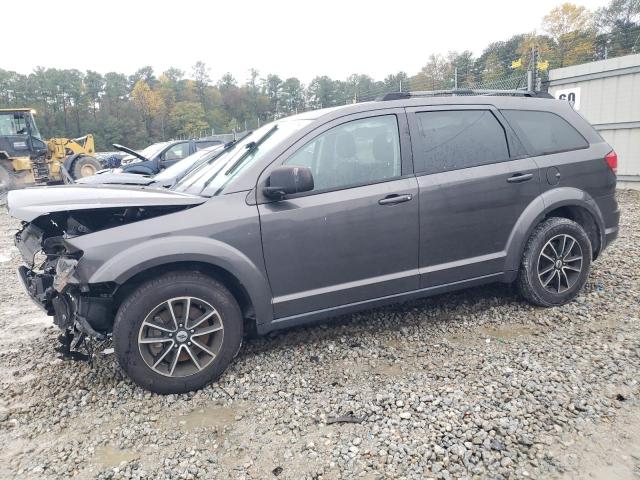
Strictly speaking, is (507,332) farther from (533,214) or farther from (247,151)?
(247,151)

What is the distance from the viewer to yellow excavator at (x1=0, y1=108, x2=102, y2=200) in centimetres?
1600

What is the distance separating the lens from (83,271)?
9.18 feet

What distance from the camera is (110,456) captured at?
97.6 inches

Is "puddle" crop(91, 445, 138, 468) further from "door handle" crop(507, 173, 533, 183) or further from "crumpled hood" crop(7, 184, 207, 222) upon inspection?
"door handle" crop(507, 173, 533, 183)

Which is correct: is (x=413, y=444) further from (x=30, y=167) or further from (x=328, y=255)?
(x=30, y=167)

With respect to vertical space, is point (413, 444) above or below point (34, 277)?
below

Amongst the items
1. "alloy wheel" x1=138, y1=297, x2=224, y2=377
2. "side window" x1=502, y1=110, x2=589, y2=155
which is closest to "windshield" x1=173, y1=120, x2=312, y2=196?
"alloy wheel" x1=138, y1=297, x2=224, y2=377

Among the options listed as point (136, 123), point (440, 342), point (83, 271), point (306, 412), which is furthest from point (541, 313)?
point (136, 123)

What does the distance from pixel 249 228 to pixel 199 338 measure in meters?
0.81

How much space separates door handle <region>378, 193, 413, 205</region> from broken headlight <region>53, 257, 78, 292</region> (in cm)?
209

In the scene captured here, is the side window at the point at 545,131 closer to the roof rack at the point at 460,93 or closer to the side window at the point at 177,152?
the roof rack at the point at 460,93

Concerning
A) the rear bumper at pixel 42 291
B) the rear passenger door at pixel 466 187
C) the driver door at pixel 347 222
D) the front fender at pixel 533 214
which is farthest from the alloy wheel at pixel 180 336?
the front fender at pixel 533 214

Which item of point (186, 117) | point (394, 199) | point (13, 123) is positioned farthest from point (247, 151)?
point (186, 117)

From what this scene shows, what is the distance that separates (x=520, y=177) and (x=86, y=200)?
3271mm
